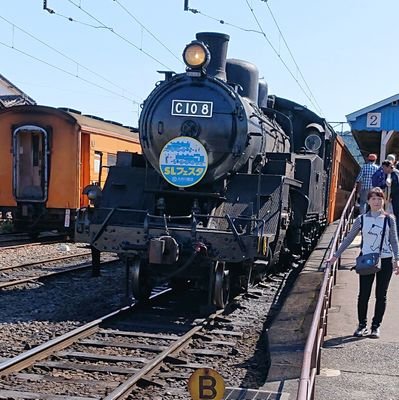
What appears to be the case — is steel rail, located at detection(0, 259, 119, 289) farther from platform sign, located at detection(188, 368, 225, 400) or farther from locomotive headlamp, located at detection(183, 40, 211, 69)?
platform sign, located at detection(188, 368, 225, 400)

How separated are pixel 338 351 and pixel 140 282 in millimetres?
2968

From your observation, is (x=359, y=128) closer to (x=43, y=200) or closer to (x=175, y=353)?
(x=43, y=200)

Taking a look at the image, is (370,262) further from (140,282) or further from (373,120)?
(373,120)

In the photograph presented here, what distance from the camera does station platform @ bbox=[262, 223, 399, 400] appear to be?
16.9 feet

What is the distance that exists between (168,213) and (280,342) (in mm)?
2956

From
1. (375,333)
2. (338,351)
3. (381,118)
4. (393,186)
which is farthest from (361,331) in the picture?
(381,118)

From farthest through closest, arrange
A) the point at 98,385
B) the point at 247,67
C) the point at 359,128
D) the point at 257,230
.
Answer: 1. the point at 359,128
2. the point at 247,67
3. the point at 257,230
4. the point at 98,385

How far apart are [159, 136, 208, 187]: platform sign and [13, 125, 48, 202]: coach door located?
850 cm

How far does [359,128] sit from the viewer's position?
18688 millimetres

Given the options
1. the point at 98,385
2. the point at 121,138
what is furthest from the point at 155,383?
the point at 121,138

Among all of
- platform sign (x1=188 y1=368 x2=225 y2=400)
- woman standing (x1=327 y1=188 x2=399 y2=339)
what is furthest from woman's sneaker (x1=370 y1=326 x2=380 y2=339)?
platform sign (x1=188 y1=368 x2=225 y2=400)

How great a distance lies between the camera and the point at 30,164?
17.1 metres

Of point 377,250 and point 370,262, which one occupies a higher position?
point 377,250

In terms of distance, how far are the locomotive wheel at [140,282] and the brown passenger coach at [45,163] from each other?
790 cm
